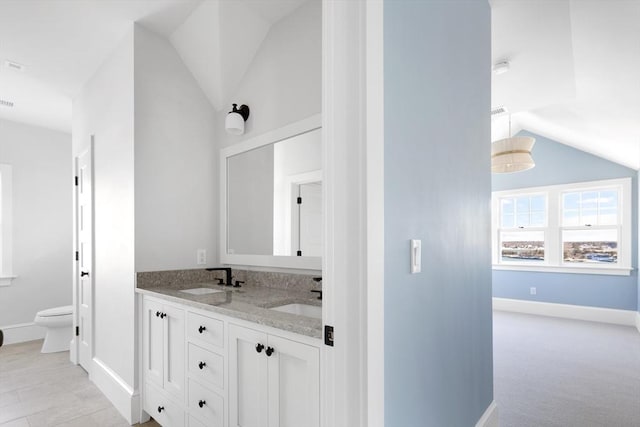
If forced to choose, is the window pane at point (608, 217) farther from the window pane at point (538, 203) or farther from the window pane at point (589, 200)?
the window pane at point (538, 203)

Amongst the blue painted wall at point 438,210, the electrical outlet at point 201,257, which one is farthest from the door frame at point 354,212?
the electrical outlet at point 201,257

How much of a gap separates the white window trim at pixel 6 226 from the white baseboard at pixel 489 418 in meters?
5.01

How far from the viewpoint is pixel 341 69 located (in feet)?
3.44

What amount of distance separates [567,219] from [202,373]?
6.00 meters

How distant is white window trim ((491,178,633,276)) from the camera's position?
506cm

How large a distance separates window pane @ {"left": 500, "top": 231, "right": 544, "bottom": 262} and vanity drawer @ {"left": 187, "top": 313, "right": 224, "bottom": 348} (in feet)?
19.4

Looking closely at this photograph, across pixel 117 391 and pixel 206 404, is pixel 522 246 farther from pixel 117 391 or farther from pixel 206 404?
pixel 117 391

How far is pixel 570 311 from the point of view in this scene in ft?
17.8

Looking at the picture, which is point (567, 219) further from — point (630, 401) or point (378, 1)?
point (378, 1)

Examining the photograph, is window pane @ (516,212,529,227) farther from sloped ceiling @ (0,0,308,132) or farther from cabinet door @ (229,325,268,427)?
cabinet door @ (229,325,268,427)

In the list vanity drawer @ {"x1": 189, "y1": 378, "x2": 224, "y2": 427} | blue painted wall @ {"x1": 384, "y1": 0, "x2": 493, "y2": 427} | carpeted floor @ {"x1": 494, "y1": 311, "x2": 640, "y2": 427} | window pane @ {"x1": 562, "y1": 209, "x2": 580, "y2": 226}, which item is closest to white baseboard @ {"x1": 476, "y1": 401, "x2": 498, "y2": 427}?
blue painted wall @ {"x1": 384, "y1": 0, "x2": 493, "y2": 427}

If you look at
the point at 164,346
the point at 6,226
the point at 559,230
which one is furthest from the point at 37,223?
the point at 559,230

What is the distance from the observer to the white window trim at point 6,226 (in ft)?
13.4

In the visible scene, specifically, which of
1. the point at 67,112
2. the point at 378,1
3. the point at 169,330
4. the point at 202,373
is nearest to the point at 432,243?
the point at 378,1
